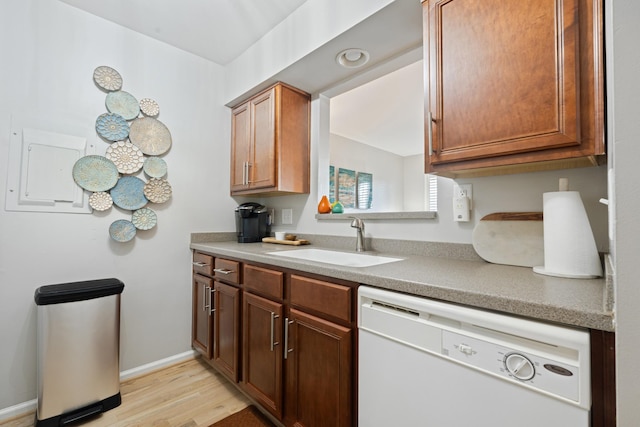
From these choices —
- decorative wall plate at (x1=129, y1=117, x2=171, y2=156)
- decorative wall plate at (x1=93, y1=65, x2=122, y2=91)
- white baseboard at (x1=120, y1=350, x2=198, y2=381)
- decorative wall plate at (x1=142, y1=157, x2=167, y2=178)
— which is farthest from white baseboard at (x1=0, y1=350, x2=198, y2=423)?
decorative wall plate at (x1=93, y1=65, x2=122, y2=91)

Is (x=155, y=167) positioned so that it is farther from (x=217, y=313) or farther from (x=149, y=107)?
(x=217, y=313)

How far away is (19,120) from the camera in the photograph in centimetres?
167

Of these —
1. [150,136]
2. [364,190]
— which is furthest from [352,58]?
[364,190]

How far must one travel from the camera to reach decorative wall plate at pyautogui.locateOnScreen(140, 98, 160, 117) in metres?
2.07

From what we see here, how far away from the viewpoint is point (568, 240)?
942 millimetres

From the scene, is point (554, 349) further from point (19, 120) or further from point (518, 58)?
point (19, 120)

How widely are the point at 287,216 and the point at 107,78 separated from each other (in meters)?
1.56

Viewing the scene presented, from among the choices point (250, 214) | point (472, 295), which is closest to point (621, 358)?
point (472, 295)

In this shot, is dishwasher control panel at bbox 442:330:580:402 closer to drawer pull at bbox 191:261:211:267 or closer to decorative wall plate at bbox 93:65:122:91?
drawer pull at bbox 191:261:211:267

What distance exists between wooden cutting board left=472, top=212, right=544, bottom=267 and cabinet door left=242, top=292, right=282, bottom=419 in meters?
0.99

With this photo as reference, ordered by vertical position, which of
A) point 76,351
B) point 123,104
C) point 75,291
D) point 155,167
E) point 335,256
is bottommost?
point 76,351

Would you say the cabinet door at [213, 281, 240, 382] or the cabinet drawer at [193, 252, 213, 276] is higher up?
the cabinet drawer at [193, 252, 213, 276]

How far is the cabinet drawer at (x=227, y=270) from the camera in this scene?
174cm

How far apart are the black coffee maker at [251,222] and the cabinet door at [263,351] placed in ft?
2.53
